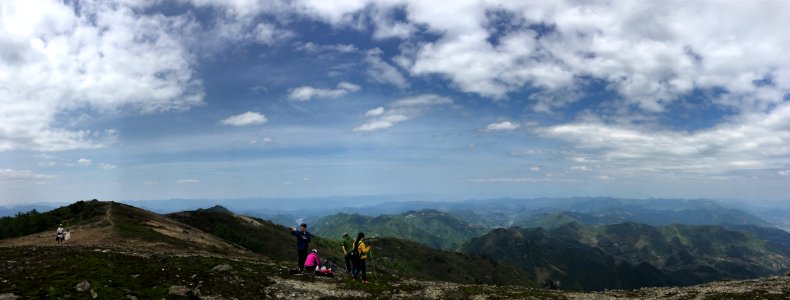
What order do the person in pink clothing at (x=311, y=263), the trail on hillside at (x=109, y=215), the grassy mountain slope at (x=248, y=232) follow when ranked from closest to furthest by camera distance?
1. the person in pink clothing at (x=311, y=263)
2. the trail on hillside at (x=109, y=215)
3. the grassy mountain slope at (x=248, y=232)

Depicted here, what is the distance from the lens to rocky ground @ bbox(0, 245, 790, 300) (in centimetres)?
2572

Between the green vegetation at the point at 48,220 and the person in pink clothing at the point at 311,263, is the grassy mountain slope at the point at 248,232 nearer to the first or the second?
the green vegetation at the point at 48,220

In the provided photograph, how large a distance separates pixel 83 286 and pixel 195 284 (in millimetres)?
6840

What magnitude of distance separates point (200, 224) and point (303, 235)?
91706 mm

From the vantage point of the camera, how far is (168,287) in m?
28.5

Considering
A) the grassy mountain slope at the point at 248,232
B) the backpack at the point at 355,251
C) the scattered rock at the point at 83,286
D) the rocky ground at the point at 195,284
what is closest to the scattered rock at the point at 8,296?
the rocky ground at the point at 195,284

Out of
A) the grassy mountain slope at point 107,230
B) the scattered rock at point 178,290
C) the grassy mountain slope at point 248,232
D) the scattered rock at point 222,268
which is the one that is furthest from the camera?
the grassy mountain slope at point 248,232

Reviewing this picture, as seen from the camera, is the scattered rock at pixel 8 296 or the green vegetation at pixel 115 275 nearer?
the scattered rock at pixel 8 296

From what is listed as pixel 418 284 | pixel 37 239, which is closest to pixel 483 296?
pixel 418 284

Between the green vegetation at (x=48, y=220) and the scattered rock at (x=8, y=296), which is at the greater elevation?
the green vegetation at (x=48, y=220)

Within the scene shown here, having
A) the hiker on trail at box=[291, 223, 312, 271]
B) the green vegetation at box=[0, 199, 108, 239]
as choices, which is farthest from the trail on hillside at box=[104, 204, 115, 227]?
the hiker on trail at box=[291, 223, 312, 271]

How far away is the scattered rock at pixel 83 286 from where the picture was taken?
25031 mm

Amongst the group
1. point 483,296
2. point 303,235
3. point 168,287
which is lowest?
point 483,296

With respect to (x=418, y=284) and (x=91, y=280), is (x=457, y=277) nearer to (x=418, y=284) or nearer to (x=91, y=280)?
(x=418, y=284)
